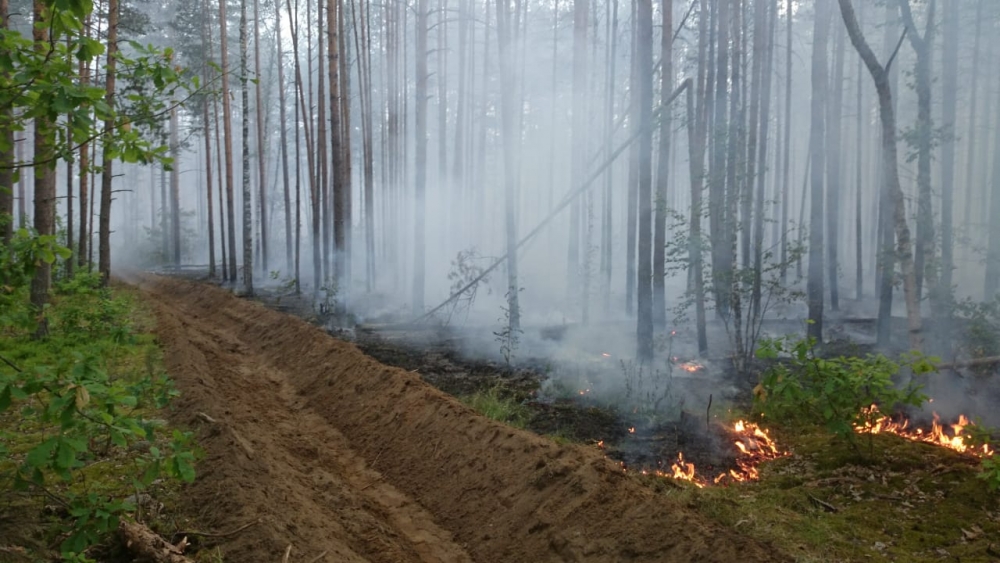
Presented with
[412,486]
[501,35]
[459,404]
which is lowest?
[412,486]

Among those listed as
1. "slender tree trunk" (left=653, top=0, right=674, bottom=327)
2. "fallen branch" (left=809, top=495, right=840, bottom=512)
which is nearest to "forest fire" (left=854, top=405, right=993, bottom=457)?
"fallen branch" (left=809, top=495, right=840, bottom=512)

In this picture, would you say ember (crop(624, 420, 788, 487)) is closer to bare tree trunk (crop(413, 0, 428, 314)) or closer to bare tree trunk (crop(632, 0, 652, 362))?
bare tree trunk (crop(632, 0, 652, 362))

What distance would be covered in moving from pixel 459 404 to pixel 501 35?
39.6 feet

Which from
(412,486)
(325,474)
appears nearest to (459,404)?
(412,486)

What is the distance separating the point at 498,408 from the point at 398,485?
74.1 inches

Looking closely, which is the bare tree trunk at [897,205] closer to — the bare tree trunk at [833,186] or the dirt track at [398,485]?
the bare tree trunk at [833,186]

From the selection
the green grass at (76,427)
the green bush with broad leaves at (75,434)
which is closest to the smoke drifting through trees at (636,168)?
the green bush with broad leaves at (75,434)

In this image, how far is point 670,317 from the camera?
69.7 feet

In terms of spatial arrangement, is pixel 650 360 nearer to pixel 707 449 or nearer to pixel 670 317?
pixel 707 449

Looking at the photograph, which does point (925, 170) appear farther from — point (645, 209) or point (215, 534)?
point (215, 534)

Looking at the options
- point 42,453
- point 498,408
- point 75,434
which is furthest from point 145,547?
point 498,408

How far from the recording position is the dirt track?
16.0 feet

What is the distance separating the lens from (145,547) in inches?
154

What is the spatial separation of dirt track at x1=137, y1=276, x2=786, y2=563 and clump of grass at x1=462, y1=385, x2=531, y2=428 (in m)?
0.54
